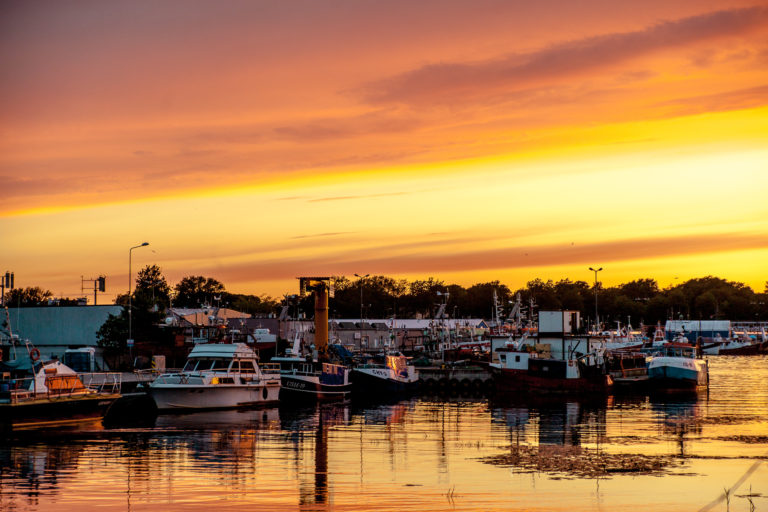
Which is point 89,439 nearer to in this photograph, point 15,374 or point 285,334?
point 15,374

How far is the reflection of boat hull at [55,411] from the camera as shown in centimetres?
5000

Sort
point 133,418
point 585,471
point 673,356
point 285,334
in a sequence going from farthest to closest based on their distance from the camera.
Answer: point 285,334 < point 673,356 < point 133,418 < point 585,471

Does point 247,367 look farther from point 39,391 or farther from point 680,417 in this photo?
point 680,417

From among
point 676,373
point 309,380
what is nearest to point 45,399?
point 309,380

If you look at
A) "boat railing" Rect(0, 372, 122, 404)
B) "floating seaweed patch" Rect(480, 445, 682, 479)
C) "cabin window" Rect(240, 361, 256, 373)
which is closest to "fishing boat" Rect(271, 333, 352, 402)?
"cabin window" Rect(240, 361, 256, 373)

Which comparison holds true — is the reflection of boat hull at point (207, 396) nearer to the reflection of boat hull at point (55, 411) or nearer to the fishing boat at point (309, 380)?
the fishing boat at point (309, 380)

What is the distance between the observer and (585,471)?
38.4 meters

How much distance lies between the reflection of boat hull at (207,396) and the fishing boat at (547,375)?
27.0m

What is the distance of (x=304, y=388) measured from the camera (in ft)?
258

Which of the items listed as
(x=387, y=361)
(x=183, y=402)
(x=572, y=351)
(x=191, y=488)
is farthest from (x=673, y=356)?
(x=191, y=488)

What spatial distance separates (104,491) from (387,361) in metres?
59.4

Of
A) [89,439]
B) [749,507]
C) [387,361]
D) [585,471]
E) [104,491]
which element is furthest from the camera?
[387,361]

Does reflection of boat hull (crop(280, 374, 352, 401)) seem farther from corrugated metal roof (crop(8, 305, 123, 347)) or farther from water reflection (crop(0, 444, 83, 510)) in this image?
water reflection (crop(0, 444, 83, 510))

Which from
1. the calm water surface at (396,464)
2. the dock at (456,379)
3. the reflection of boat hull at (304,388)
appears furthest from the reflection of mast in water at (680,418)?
the reflection of boat hull at (304,388)
